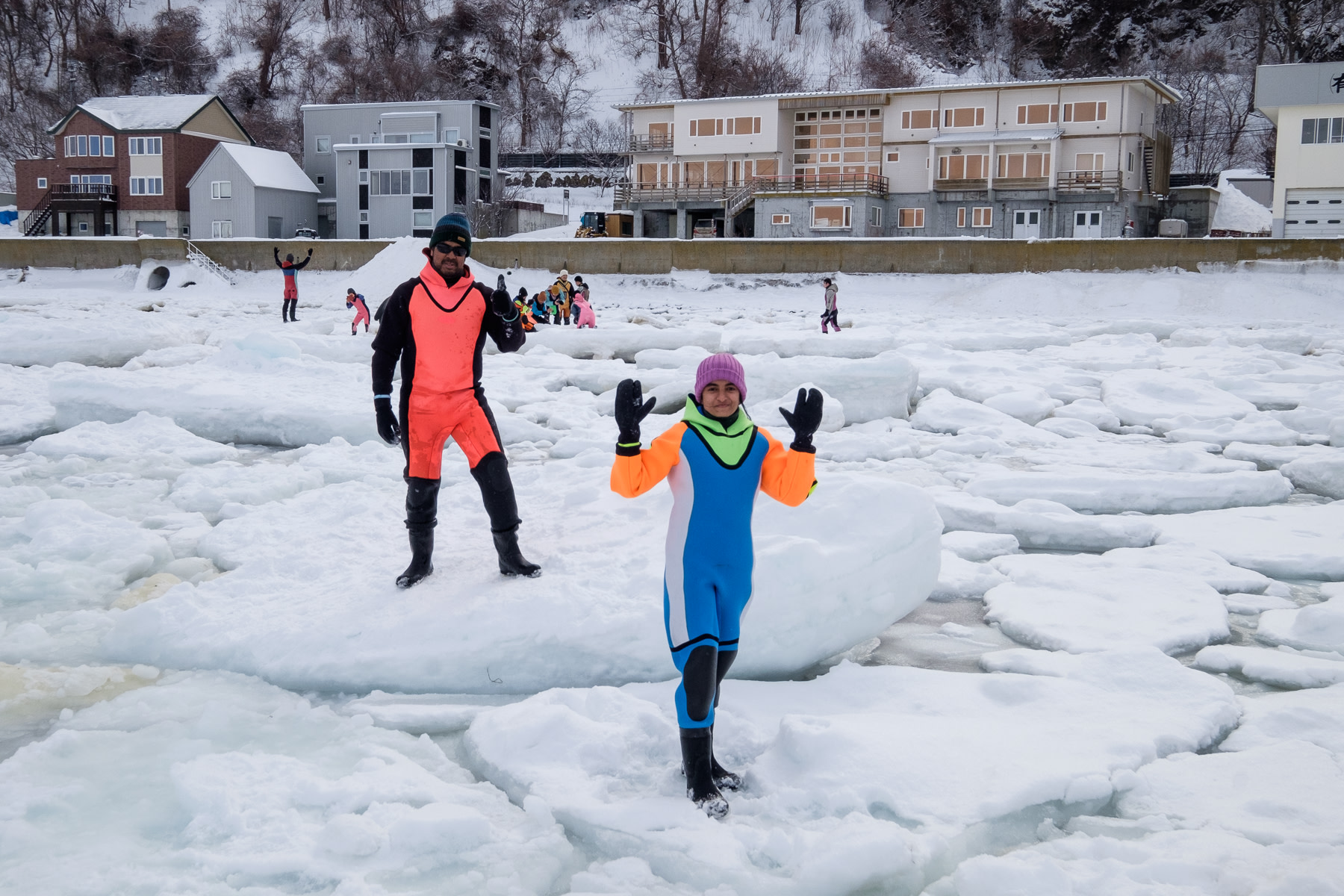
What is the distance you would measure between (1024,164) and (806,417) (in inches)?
1324

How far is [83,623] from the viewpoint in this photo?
4.63m

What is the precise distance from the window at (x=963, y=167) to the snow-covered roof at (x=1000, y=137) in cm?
62

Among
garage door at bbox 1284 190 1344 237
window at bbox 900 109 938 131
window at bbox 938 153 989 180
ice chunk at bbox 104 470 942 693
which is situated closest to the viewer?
ice chunk at bbox 104 470 942 693

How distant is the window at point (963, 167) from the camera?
1346 inches

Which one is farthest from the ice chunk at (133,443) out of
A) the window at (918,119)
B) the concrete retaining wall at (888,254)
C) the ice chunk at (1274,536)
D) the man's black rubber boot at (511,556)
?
the window at (918,119)

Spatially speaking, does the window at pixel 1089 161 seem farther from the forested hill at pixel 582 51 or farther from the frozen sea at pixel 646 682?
the frozen sea at pixel 646 682

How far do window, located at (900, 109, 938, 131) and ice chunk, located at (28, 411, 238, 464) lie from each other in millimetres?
30285

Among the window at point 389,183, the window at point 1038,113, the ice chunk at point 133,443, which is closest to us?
the ice chunk at point 133,443

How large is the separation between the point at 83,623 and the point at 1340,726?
4957 millimetres

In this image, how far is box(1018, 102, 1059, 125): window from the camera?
110 feet

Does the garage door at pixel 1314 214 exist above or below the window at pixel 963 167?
below

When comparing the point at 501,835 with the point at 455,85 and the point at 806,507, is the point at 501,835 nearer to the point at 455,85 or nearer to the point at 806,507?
the point at 806,507

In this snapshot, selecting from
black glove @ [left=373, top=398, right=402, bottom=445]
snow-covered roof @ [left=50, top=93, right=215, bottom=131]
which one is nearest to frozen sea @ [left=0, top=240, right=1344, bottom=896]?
black glove @ [left=373, top=398, right=402, bottom=445]

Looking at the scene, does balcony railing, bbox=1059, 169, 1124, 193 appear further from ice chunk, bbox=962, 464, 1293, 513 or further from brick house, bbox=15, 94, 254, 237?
brick house, bbox=15, 94, 254, 237
